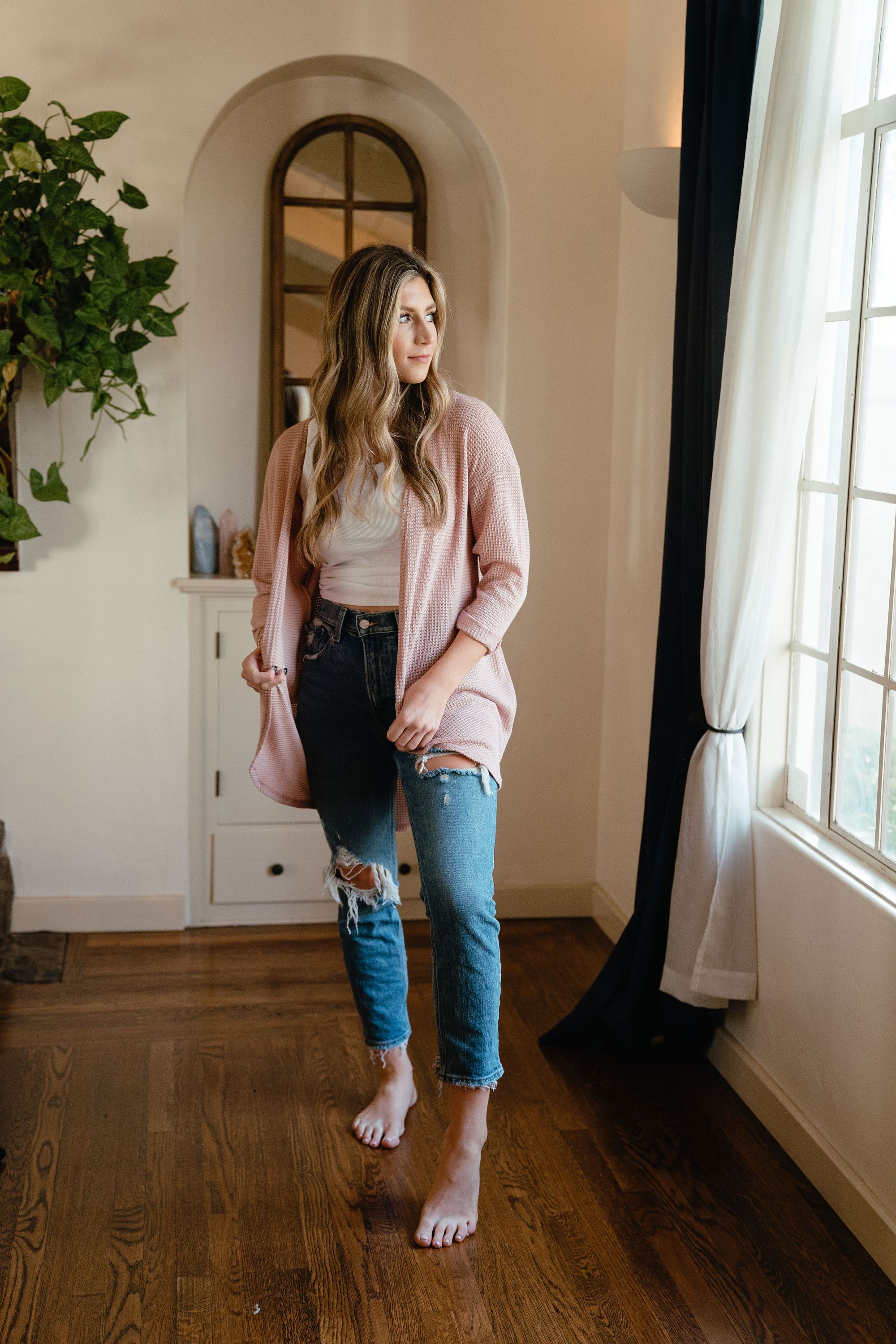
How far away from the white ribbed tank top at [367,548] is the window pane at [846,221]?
89 centimetres

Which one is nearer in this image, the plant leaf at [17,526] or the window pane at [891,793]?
the window pane at [891,793]

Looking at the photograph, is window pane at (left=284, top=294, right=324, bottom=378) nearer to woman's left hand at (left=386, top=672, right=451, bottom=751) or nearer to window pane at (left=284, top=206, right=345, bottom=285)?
window pane at (left=284, top=206, right=345, bottom=285)

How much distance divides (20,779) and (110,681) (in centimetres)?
37

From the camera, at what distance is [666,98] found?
2.88 m

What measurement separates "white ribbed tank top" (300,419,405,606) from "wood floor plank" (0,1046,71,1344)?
1165 mm

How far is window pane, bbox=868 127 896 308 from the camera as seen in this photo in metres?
1.98

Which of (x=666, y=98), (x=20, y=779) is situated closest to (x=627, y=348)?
(x=666, y=98)

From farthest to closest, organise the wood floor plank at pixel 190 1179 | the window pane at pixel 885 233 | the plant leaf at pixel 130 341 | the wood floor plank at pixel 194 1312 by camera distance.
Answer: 1. the plant leaf at pixel 130 341
2. the window pane at pixel 885 233
3. the wood floor plank at pixel 190 1179
4. the wood floor plank at pixel 194 1312

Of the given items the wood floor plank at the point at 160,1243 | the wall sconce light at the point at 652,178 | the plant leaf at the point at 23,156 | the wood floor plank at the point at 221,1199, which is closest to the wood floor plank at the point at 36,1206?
the wood floor plank at the point at 160,1243

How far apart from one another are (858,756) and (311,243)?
221cm

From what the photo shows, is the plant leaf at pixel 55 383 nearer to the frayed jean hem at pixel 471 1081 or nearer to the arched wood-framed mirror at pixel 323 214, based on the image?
the arched wood-framed mirror at pixel 323 214

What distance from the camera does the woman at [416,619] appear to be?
6.23ft

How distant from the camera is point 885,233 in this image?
6.55ft

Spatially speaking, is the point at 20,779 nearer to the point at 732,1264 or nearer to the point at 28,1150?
the point at 28,1150
